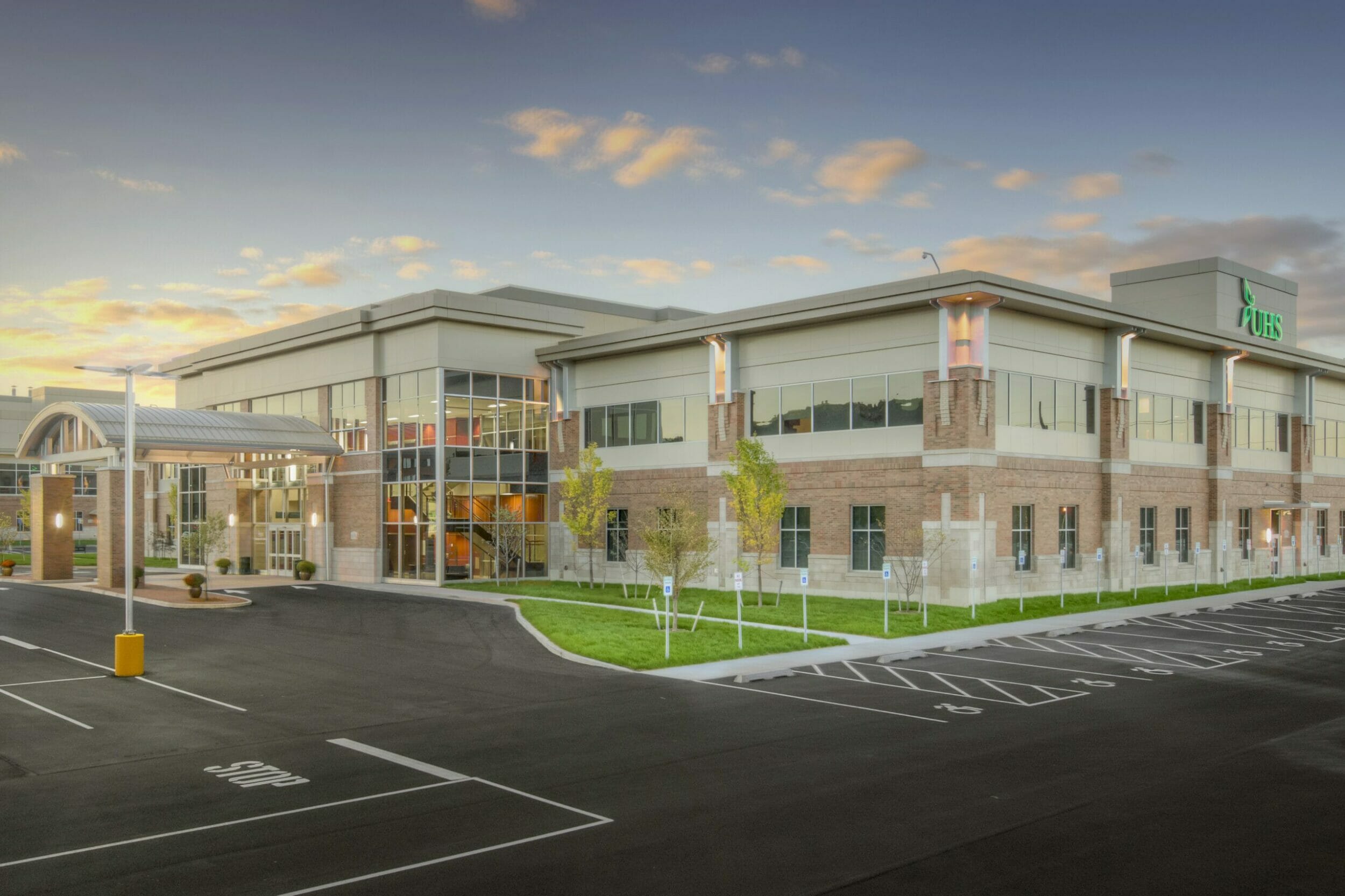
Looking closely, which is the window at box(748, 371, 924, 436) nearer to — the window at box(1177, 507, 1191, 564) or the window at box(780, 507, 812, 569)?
the window at box(780, 507, 812, 569)

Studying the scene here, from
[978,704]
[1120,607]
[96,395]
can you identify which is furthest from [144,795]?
[96,395]

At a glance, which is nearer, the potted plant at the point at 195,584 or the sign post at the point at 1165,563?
the potted plant at the point at 195,584

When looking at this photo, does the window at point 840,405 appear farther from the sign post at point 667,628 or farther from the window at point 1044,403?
the sign post at point 667,628

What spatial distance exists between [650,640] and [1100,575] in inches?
748

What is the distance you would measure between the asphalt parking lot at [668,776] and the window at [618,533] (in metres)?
19.6

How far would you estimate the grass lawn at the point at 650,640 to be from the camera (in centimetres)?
2177

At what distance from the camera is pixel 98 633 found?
2728 centimetres

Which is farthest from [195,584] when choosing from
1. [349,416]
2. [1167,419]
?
[1167,419]

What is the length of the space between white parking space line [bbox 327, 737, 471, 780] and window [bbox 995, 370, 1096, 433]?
23859 mm

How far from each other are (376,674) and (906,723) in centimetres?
1059

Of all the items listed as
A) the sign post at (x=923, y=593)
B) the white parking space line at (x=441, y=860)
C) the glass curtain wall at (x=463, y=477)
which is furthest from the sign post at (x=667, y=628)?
the glass curtain wall at (x=463, y=477)

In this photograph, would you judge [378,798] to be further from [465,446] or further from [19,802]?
[465,446]

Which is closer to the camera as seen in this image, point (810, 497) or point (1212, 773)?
point (1212, 773)

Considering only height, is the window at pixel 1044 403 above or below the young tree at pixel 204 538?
above
